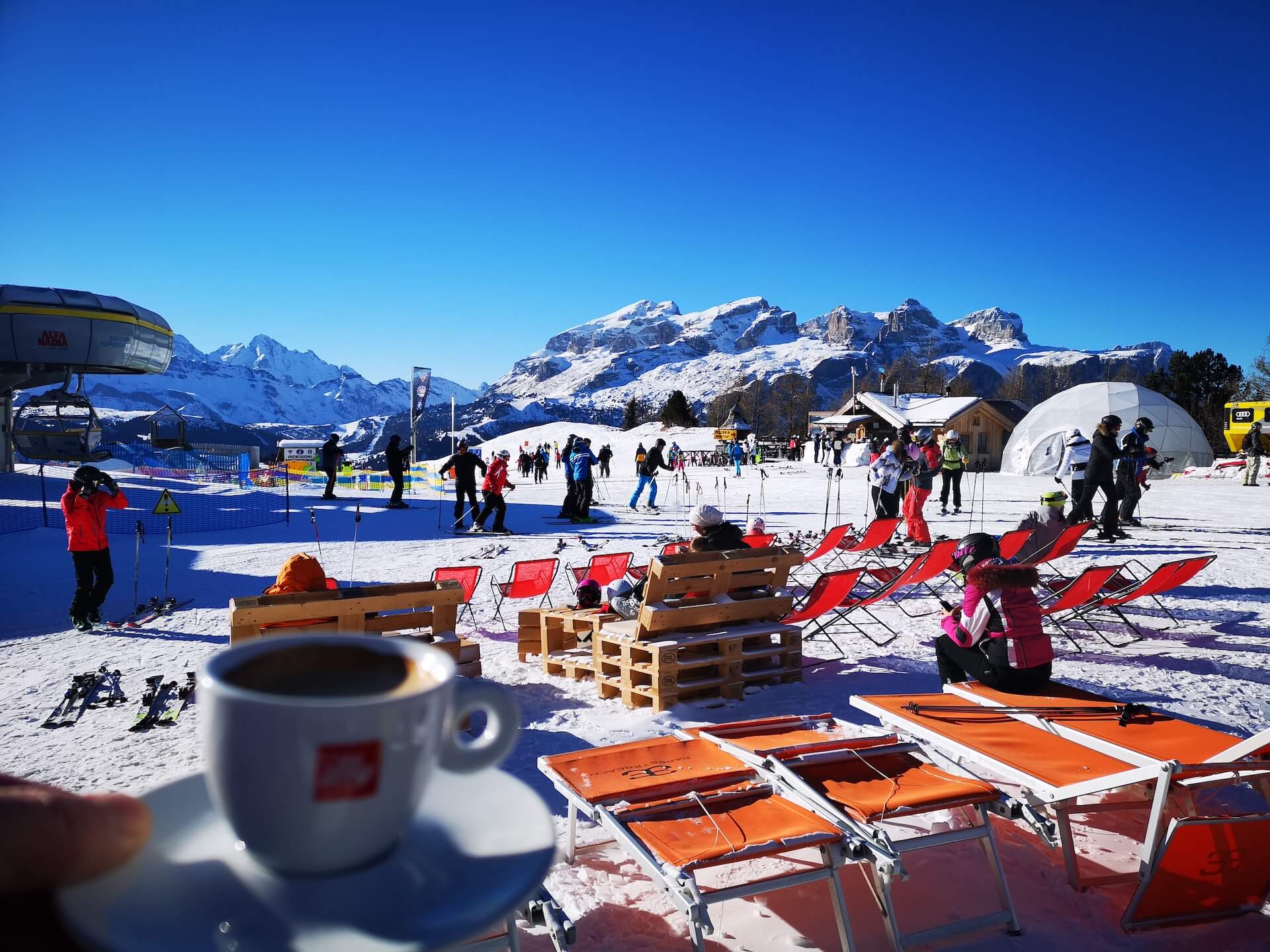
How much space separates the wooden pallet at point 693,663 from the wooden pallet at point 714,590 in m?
0.12

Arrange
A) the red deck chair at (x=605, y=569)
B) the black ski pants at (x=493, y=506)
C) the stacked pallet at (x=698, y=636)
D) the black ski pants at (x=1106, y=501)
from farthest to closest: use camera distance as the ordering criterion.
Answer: the black ski pants at (x=493, y=506) → the black ski pants at (x=1106, y=501) → the red deck chair at (x=605, y=569) → the stacked pallet at (x=698, y=636)

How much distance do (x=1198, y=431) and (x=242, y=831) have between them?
46683mm

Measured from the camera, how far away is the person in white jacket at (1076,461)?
14.2 m

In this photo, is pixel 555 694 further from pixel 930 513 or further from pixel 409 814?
pixel 930 513

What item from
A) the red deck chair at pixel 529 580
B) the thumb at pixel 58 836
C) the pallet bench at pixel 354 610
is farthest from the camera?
the red deck chair at pixel 529 580

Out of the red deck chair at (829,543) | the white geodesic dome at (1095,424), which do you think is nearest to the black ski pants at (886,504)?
the red deck chair at (829,543)

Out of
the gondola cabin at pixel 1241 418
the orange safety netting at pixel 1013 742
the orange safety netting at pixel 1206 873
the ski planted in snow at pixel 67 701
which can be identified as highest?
the gondola cabin at pixel 1241 418

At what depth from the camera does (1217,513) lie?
18297 millimetres

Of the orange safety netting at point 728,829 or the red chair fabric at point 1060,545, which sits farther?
the red chair fabric at point 1060,545

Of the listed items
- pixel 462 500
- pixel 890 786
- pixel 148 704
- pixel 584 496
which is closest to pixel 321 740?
pixel 890 786

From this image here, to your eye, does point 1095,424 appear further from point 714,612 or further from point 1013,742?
point 1013,742

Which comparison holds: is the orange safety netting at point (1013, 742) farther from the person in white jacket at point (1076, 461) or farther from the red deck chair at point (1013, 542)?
the person in white jacket at point (1076, 461)

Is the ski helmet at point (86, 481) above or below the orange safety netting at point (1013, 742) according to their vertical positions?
above

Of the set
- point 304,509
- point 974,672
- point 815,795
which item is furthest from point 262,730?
point 304,509
